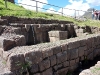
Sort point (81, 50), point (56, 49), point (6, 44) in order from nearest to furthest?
1. point (6, 44)
2. point (56, 49)
3. point (81, 50)

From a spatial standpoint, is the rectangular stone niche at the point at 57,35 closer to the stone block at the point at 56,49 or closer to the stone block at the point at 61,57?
the stone block at the point at 61,57

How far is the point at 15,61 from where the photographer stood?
5.68 m

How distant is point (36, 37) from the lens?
10.8 metres

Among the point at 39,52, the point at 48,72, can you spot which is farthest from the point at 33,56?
the point at 48,72

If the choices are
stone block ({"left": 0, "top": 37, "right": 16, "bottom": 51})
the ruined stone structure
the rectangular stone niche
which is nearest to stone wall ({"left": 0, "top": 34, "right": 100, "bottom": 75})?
the ruined stone structure

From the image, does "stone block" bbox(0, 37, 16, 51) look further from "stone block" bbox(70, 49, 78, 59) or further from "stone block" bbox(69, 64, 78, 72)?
"stone block" bbox(69, 64, 78, 72)

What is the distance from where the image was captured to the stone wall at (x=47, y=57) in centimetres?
580

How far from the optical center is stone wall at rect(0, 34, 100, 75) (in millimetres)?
5801

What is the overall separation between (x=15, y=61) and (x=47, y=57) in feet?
4.78

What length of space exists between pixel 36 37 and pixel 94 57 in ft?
11.7

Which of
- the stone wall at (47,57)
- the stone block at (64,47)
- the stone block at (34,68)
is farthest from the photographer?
the stone block at (64,47)

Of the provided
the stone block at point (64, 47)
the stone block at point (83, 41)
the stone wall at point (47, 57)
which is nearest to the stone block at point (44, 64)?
the stone wall at point (47, 57)

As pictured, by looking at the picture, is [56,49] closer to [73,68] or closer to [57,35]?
[73,68]

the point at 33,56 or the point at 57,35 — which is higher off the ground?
the point at 57,35
